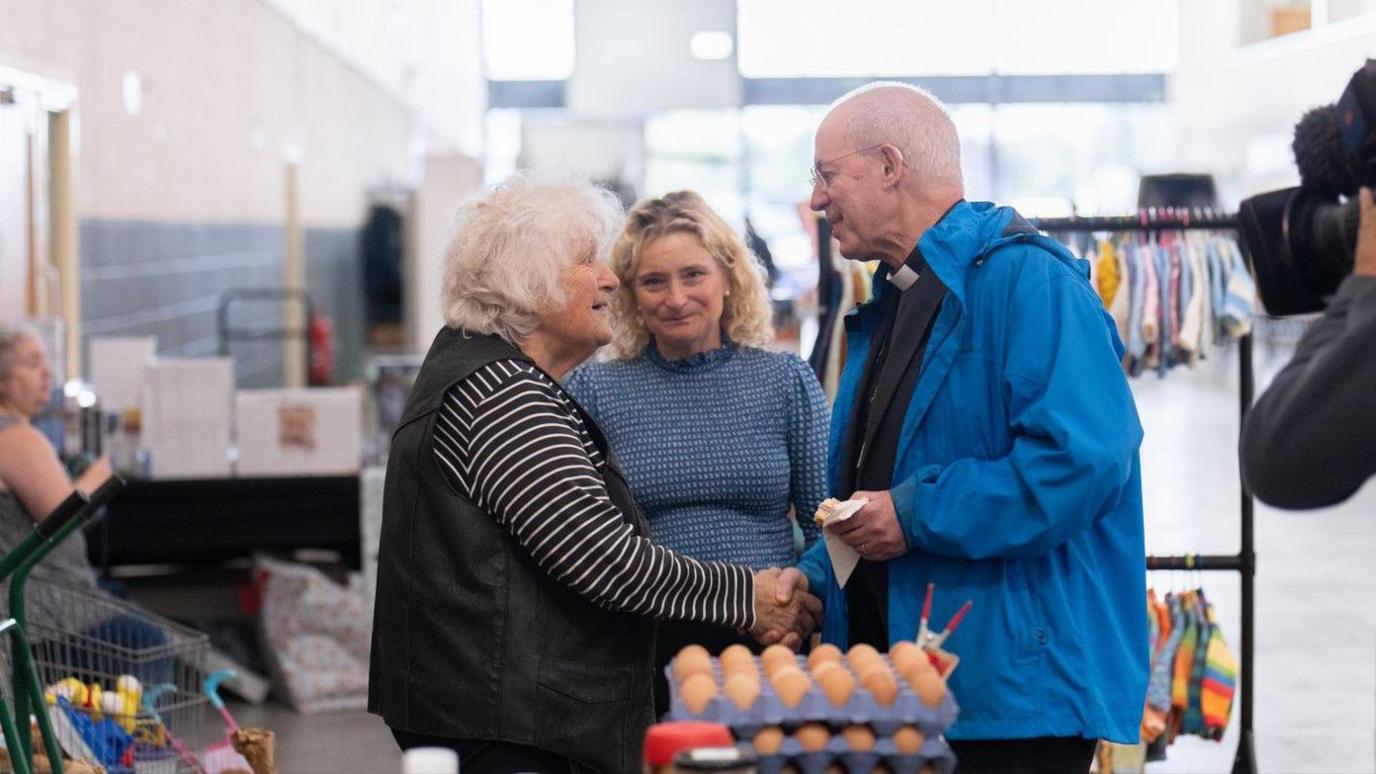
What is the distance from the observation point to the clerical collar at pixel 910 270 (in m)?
2.43

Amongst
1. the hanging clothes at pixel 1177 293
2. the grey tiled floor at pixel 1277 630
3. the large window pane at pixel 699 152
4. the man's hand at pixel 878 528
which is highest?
the large window pane at pixel 699 152

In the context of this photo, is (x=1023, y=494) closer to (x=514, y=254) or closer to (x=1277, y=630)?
(x=514, y=254)

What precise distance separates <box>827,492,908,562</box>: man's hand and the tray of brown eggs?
0.42m

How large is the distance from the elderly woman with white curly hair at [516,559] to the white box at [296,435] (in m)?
3.86

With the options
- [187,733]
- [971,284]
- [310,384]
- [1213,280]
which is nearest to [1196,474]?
[310,384]

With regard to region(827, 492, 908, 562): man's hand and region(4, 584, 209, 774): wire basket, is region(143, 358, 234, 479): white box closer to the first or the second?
region(4, 584, 209, 774): wire basket

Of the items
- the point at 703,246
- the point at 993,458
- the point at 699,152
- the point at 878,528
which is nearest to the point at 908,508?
the point at 878,528

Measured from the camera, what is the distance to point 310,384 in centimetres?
1263

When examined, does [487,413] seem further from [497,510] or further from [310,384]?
[310,384]

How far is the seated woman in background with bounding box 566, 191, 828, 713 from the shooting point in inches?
125

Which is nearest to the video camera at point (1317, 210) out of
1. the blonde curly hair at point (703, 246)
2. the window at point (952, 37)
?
the blonde curly hair at point (703, 246)

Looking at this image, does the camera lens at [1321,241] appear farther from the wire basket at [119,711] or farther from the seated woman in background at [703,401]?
the wire basket at [119,711]

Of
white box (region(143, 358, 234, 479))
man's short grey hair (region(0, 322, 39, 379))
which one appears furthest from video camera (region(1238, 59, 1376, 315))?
white box (region(143, 358, 234, 479))

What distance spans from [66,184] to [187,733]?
3631 millimetres
